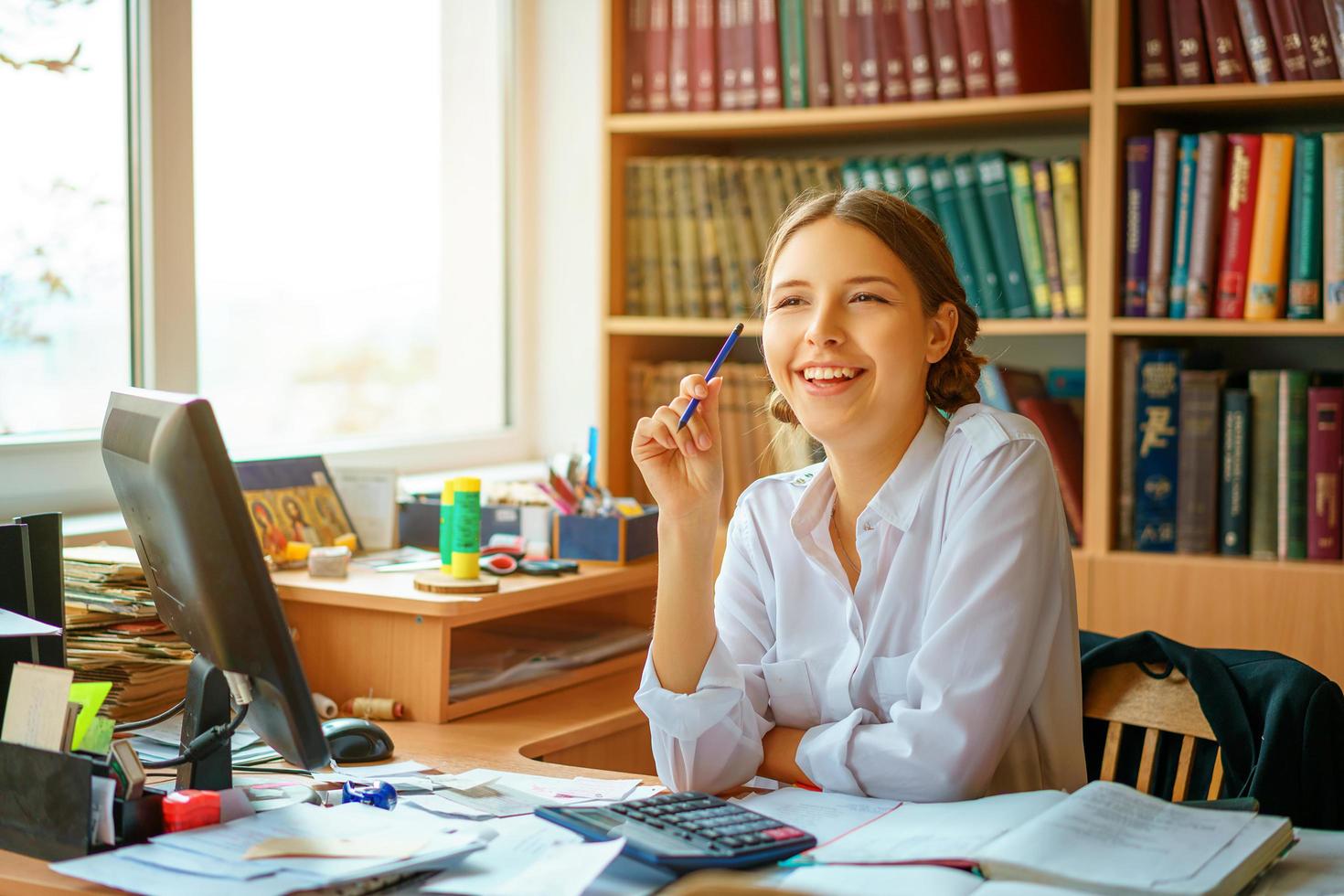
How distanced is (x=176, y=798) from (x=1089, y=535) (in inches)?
66.9

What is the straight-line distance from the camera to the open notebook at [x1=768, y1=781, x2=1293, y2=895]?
40.6 inches

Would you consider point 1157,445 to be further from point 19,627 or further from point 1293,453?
point 19,627

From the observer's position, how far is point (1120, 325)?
2.35 m

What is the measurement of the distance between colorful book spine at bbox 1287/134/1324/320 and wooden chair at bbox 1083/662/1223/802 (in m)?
0.99

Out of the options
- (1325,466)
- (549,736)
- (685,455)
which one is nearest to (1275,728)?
(685,455)

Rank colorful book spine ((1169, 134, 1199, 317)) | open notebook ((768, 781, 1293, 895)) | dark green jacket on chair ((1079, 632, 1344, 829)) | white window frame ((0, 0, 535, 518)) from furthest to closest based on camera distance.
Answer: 1. colorful book spine ((1169, 134, 1199, 317))
2. white window frame ((0, 0, 535, 518))
3. dark green jacket on chair ((1079, 632, 1344, 829))
4. open notebook ((768, 781, 1293, 895))

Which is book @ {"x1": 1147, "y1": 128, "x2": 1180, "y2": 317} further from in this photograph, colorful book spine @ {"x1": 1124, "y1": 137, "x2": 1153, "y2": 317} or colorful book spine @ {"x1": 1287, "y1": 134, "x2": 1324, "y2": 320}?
colorful book spine @ {"x1": 1287, "y1": 134, "x2": 1324, "y2": 320}

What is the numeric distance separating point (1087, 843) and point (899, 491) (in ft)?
1.84

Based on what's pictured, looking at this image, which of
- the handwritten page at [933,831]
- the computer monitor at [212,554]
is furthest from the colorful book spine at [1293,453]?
the computer monitor at [212,554]

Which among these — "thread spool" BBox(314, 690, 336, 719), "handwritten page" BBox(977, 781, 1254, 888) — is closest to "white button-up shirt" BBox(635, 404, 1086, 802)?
"handwritten page" BBox(977, 781, 1254, 888)

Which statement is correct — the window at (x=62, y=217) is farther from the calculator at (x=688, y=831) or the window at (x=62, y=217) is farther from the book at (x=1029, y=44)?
the book at (x=1029, y=44)

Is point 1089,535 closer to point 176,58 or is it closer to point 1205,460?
point 1205,460

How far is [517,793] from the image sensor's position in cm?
141

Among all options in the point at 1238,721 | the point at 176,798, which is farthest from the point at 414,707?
the point at 1238,721
